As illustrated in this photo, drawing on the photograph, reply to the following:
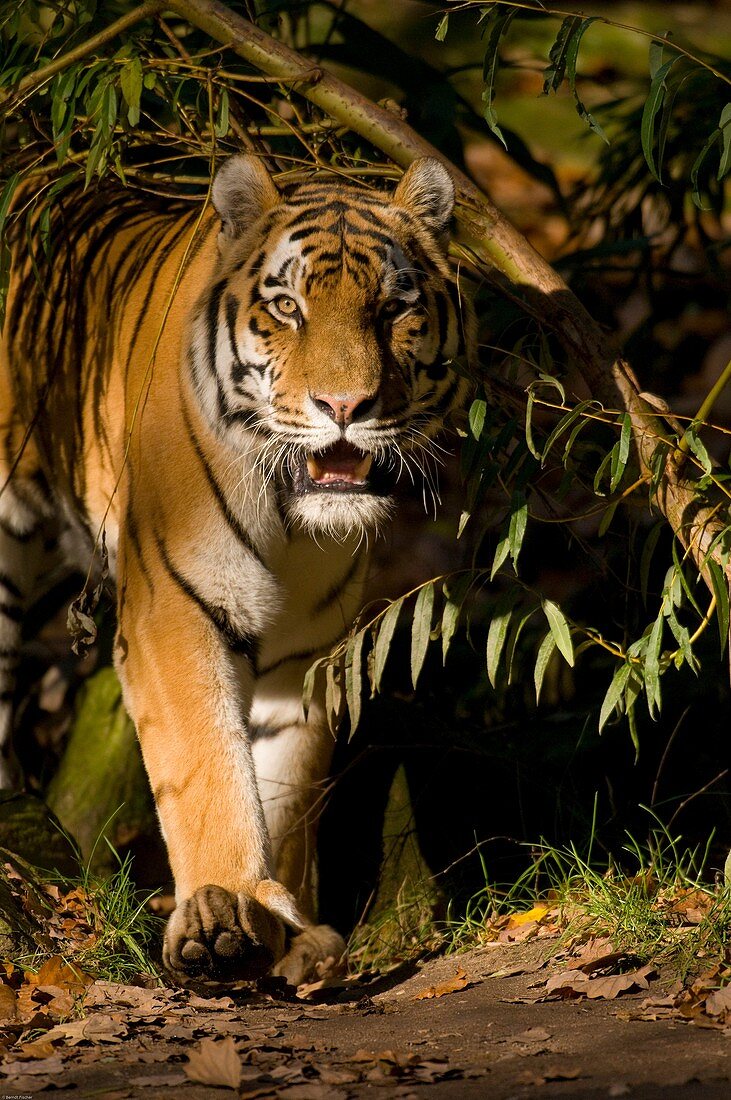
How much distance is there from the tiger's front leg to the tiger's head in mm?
352

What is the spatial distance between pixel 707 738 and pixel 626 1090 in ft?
8.51

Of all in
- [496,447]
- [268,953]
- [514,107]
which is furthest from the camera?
[514,107]

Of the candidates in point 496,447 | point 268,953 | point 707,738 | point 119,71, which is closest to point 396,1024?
point 268,953

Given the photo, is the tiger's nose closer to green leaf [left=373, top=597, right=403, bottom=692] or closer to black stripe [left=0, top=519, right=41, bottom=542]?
green leaf [left=373, top=597, right=403, bottom=692]

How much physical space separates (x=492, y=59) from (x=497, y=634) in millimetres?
1078

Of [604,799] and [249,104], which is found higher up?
[249,104]

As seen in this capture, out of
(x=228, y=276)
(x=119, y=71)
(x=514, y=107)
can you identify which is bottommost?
(x=228, y=276)

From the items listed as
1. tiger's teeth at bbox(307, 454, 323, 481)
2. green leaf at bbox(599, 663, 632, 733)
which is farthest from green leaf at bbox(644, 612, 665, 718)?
tiger's teeth at bbox(307, 454, 323, 481)

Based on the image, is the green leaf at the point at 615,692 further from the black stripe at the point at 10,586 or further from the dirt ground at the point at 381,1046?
the black stripe at the point at 10,586

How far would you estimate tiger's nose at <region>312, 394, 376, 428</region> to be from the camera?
8.16 feet

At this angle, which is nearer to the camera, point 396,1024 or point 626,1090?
point 626,1090

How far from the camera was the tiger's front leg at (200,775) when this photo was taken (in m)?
2.39

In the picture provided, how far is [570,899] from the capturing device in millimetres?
2809

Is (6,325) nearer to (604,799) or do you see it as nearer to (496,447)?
(496,447)
